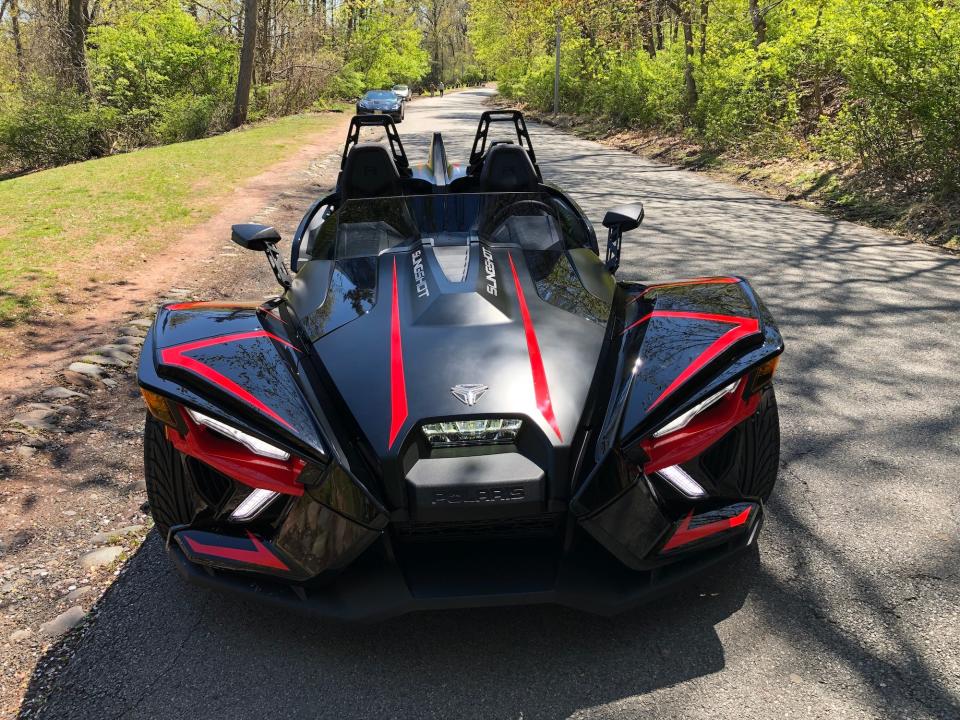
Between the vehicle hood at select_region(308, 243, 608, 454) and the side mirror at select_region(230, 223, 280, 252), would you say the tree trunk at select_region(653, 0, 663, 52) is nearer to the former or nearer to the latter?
the side mirror at select_region(230, 223, 280, 252)

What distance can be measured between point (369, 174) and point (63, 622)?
3.30 meters

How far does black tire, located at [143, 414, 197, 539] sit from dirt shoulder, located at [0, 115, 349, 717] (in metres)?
0.46

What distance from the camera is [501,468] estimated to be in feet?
6.90

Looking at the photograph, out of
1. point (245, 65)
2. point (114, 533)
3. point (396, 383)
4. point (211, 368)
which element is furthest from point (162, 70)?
point (396, 383)

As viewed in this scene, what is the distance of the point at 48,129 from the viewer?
18.5 m

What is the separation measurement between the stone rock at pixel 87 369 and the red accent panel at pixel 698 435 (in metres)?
3.72

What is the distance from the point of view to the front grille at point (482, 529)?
210 cm

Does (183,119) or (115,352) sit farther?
(183,119)

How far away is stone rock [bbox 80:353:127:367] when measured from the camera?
4758 mm

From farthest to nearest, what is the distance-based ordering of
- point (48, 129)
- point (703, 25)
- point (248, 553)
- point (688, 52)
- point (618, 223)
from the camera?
1. point (688, 52)
2. point (48, 129)
3. point (703, 25)
4. point (618, 223)
5. point (248, 553)

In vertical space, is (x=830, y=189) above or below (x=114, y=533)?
above

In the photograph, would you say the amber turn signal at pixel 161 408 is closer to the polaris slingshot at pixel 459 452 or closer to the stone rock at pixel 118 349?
the polaris slingshot at pixel 459 452

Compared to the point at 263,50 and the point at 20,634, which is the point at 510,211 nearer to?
the point at 20,634

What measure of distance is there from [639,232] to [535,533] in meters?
6.94
